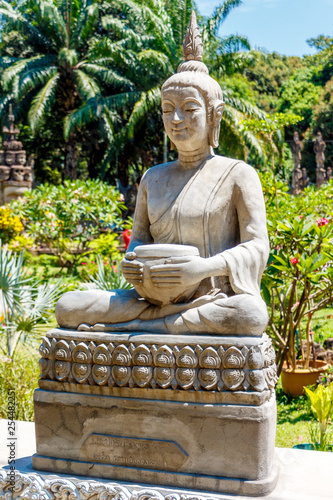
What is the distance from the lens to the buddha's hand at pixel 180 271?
2.95 m

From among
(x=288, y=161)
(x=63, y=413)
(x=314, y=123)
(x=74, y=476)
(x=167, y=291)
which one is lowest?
(x=74, y=476)

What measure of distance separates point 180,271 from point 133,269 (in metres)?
0.29

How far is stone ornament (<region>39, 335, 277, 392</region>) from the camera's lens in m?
2.82

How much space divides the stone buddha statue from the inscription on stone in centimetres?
60

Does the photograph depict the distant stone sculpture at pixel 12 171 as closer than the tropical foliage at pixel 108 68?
No

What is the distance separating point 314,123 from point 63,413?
28.6 meters

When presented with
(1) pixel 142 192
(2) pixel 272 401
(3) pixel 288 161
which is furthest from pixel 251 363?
(3) pixel 288 161

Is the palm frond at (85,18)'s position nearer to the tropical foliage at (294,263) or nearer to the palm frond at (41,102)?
the palm frond at (41,102)

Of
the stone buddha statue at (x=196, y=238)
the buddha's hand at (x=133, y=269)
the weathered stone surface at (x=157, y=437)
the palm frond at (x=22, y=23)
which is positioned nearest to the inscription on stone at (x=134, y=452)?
the weathered stone surface at (x=157, y=437)

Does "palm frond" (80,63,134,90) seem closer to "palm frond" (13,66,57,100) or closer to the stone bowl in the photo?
"palm frond" (13,66,57,100)

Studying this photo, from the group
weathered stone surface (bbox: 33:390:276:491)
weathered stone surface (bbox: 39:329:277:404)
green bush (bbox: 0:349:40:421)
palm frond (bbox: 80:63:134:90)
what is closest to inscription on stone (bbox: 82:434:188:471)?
weathered stone surface (bbox: 33:390:276:491)

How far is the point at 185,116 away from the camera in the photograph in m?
3.25

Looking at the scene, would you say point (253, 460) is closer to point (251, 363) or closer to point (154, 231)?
point (251, 363)

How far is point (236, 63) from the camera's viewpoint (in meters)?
15.8
